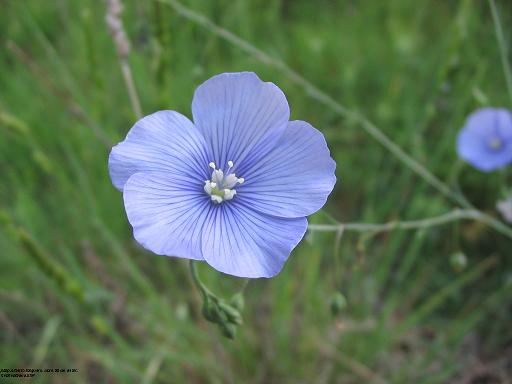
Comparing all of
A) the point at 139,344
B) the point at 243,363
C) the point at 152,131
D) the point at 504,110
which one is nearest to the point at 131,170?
the point at 152,131

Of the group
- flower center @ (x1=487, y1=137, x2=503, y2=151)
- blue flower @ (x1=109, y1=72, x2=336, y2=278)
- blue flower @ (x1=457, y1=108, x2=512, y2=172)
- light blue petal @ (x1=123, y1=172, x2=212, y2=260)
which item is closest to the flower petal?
blue flower @ (x1=109, y1=72, x2=336, y2=278)

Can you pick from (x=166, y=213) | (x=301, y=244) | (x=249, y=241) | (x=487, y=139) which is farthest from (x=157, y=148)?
(x=487, y=139)

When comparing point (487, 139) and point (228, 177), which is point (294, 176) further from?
point (487, 139)

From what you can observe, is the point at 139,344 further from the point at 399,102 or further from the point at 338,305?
the point at 399,102

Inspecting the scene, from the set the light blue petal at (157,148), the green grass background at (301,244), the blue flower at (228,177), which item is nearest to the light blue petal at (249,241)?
the blue flower at (228,177)

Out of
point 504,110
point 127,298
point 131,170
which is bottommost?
point 131,170

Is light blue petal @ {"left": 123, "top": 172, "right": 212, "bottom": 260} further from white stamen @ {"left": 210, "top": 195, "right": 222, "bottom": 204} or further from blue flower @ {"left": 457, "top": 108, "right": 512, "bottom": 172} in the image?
blue flower @ {"left": 457, "top": 108, "right": 512, "bottom": 172}

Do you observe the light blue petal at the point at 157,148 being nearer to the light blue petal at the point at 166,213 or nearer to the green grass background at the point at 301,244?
the light blue petal at the point at 166,213
